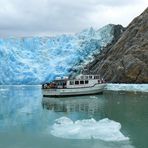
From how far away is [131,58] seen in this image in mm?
71375

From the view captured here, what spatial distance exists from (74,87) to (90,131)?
3137 centimetres

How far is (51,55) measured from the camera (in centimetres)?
10844

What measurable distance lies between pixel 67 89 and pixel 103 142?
32.9 meters

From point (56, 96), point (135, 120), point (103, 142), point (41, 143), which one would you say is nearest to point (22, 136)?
point (41, 143)

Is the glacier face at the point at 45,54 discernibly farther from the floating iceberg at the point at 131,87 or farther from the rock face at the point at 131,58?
the floating iceberg at the point at 131,87

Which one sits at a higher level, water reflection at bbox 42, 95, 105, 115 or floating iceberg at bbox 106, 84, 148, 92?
water reflection at bbox 42, 95, 105, 115

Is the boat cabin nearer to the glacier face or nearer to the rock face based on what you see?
the rock face

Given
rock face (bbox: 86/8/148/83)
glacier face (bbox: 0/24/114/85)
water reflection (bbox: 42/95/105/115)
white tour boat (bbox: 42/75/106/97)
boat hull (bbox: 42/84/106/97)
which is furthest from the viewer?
glacier face (bbox: 0/24/114/85)

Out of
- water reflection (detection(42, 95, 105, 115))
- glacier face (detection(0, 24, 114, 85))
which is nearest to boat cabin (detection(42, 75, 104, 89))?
water reflection (detection(42, 95, 105, 115))

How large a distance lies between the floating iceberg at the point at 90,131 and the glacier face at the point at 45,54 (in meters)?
75.6

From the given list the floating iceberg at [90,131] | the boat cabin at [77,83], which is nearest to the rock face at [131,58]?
the boat cabin at [77,83]

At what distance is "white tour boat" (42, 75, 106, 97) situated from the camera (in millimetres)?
49469

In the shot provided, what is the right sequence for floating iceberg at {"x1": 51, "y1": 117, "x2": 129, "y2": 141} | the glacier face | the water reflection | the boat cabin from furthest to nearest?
the glacier face → the boat cabin → the water reflection → floating iceberg at {"x1": 51, "y1": 117, "x2": 129, "y2": 141}

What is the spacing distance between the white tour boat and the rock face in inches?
708
